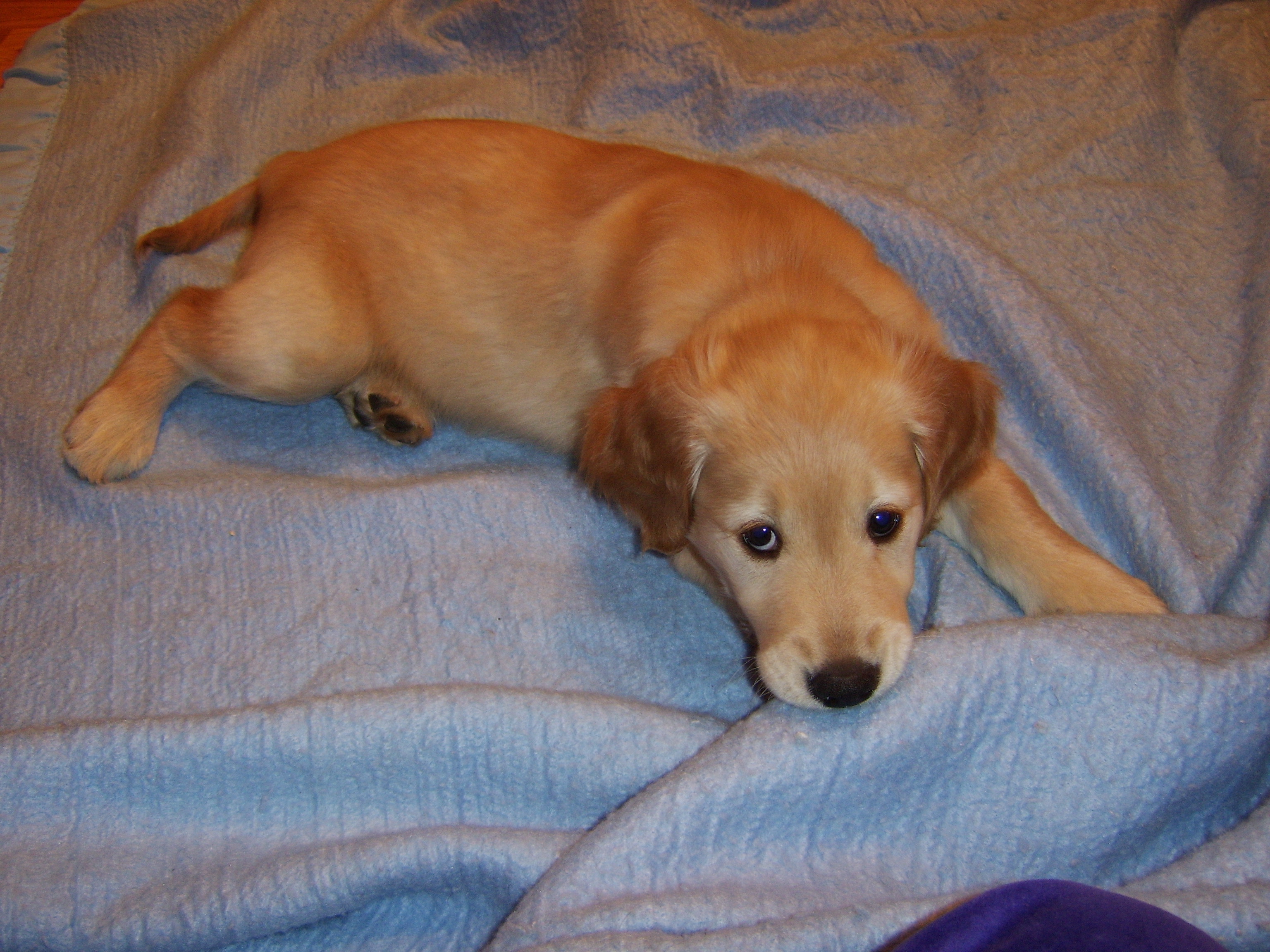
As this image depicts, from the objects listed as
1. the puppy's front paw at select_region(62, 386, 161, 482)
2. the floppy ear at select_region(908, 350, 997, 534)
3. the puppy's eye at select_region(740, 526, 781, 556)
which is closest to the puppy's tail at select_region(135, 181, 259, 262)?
the puppy's front paw at select_region(62, 386, 161, 482)

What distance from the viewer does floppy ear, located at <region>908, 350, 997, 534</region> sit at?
6.02 ft

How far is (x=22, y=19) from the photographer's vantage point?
12.6 feet

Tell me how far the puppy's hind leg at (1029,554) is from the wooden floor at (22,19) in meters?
3.75

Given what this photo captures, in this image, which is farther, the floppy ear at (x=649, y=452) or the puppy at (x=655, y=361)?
the floppy ear at (x=649, y=452)

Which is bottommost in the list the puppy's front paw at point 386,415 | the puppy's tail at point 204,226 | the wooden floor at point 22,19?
the puppy's front paw at point 386,415

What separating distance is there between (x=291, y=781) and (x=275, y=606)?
1.66 feet

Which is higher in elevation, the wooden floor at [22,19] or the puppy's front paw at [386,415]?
the wooden floor at [22,19]

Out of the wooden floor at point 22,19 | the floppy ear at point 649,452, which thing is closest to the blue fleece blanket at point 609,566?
the wooden floor at point 22,19

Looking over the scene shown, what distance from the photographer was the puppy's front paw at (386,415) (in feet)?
8.38

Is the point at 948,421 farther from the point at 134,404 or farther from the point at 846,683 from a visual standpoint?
the point at 134,404

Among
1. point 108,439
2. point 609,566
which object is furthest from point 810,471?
point 108,439

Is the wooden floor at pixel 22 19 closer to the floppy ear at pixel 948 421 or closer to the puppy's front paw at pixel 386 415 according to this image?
the puppy's front paw at pixel 386 415

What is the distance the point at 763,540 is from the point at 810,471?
0.19 metres

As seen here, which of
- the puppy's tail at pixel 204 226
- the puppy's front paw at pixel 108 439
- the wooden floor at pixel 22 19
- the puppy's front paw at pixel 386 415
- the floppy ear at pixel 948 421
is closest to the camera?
the floppy ear at pixel 948 421
